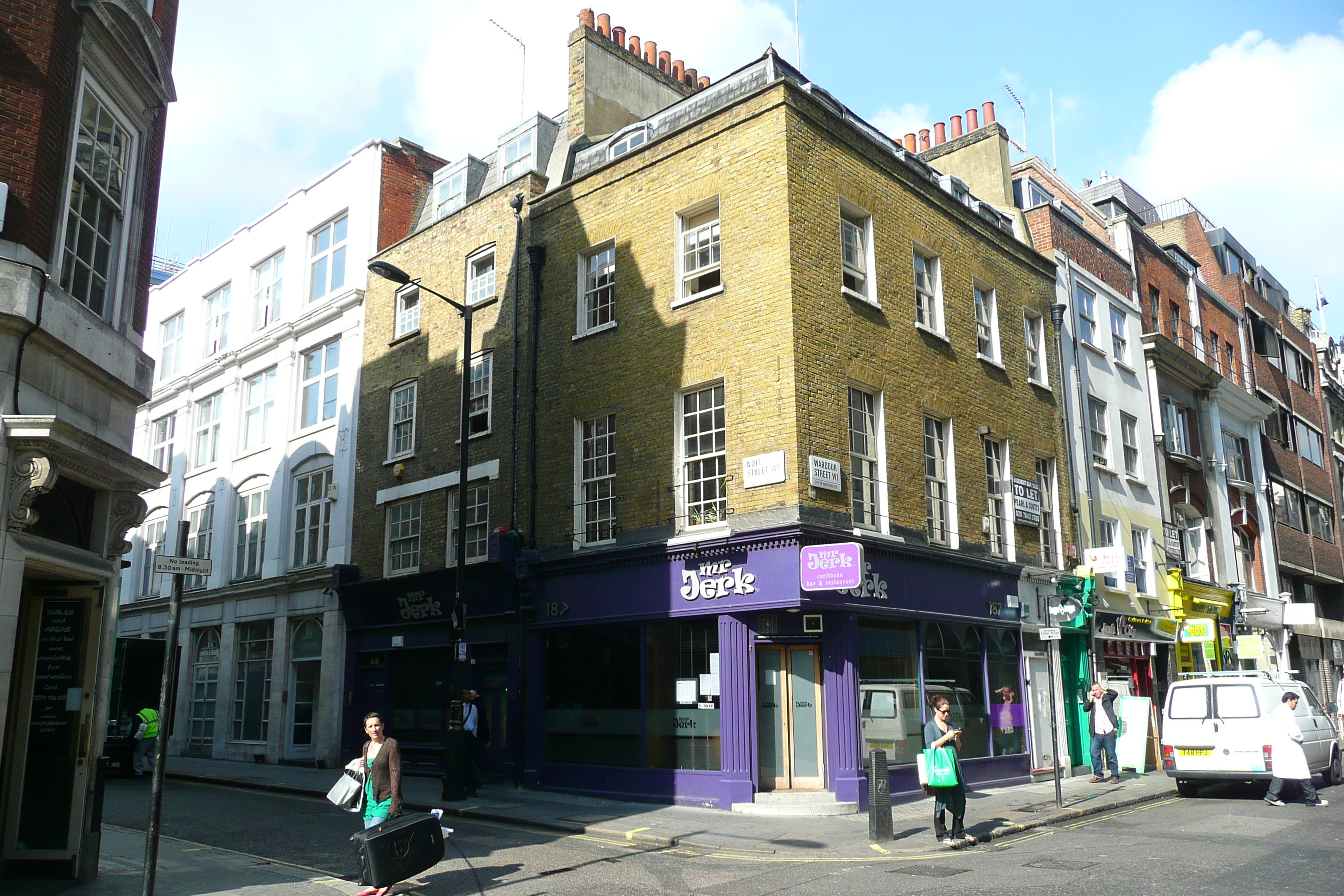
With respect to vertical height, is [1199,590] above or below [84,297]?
below

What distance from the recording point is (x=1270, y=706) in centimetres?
1525

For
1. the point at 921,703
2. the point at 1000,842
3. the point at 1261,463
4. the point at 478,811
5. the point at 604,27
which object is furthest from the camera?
the point at 1261,463

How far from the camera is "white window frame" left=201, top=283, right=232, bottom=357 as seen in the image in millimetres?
29953

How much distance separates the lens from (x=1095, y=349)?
24016mm

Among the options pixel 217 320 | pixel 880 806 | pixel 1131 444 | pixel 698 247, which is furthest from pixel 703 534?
pixel 217 320

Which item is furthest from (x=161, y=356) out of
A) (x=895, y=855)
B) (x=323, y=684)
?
(x=895, y=855)

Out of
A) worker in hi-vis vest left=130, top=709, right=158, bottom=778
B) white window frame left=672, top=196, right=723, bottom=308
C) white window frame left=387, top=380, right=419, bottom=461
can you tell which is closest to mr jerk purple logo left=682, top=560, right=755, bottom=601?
white window frame left=672, top=196, right=723, bottom=308

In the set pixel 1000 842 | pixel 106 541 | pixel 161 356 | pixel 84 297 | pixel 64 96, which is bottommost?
pixel 1000 842

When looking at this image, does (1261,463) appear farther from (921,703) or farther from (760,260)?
(760,260)

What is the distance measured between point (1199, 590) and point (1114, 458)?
18.1 ft

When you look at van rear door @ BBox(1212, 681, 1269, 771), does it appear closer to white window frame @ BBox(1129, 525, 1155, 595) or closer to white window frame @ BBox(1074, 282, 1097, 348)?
white window frame @ BBox(1129, 525, 1155, 595)

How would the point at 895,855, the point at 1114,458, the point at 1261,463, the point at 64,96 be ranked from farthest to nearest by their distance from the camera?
the point at 1261,463 → the point at 1114,458 → the point at 895,855 → the point at 64,96

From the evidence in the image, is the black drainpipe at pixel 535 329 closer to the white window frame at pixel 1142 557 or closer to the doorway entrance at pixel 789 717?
the doorway entrance at pixel 789 717

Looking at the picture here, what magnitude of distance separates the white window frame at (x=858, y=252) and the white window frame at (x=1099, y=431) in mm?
8511
